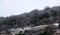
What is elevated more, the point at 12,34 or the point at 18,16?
the point at 18,16

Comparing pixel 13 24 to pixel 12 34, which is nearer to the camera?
pixel 12 34

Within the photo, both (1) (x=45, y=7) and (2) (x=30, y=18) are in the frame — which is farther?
(1) (x=45, y=7)

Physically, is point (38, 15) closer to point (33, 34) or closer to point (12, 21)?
point (12, 21)

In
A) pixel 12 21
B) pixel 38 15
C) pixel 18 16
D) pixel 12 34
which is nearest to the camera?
pixel 12 34

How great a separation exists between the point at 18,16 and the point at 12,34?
6974 millimetres

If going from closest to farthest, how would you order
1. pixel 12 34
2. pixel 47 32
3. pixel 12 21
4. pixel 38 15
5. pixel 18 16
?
pixel 47 32, pixel 12 34, pixel 38 15, pixel 12 21, pixel 18 16

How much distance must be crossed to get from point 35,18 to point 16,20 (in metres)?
2.70

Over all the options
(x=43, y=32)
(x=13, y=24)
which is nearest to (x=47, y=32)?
(x=43, y=32)

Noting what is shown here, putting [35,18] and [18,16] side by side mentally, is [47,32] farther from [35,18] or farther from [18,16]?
[18,16]

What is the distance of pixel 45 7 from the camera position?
18.1 m

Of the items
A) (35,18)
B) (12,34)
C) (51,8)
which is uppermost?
(51,8)

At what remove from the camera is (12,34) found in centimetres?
1186

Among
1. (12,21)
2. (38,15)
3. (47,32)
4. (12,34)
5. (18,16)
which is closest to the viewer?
(47,32)

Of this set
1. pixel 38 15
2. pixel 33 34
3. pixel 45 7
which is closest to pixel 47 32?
pixel 33 34
